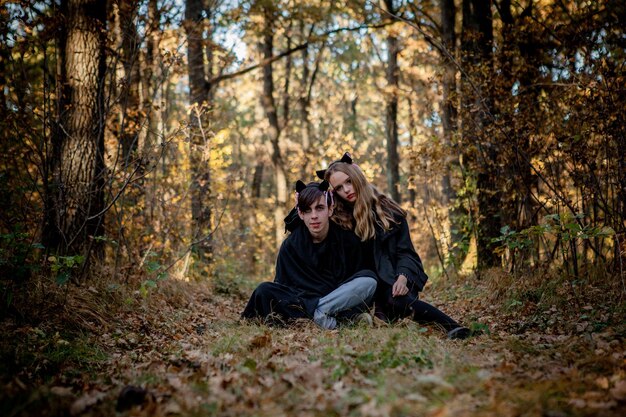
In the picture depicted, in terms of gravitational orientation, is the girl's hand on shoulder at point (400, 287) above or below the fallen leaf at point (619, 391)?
above

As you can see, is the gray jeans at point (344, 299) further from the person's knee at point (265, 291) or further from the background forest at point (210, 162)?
the background forest at point (210, 162)

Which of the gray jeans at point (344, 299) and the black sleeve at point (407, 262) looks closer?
the gray jeans at point (344, 299)

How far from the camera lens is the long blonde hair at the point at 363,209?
5.49 meters

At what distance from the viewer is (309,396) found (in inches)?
106

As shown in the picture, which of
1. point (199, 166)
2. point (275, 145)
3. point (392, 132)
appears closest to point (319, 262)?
point (199, 166)

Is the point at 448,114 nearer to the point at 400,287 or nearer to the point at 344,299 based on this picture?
the point at 400,287

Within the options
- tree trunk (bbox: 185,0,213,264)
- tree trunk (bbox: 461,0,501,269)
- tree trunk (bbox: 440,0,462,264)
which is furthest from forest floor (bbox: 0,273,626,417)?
tree trunk (bbox: 185,0,213,264)

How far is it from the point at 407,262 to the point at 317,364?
236 centimetres

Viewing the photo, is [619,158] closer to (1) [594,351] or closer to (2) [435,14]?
(1) [594,351]

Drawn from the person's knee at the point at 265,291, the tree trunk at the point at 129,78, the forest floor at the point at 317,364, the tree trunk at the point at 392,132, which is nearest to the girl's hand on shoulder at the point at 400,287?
the forest floor at the point at 317,364

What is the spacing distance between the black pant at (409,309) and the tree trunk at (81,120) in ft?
11.4

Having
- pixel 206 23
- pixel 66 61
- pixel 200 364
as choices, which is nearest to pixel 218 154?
pixel 206 23

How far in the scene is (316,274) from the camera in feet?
18.3

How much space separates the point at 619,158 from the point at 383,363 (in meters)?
3.70
